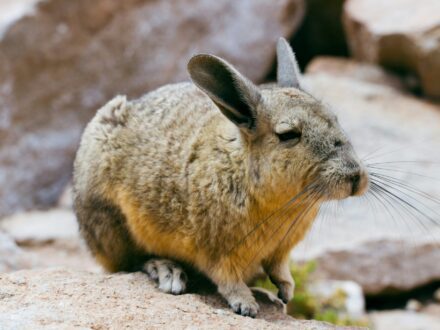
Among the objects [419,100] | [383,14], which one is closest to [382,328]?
[419,100]

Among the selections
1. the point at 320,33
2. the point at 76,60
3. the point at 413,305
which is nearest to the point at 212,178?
the point at 413,305

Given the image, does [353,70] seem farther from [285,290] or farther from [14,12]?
[285,290]

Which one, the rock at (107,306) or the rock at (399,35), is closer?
the rock at (107,306)

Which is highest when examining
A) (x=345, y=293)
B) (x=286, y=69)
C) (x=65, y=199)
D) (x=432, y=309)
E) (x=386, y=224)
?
(x=286, y=69)

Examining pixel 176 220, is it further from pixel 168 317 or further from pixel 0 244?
pixel 0 244

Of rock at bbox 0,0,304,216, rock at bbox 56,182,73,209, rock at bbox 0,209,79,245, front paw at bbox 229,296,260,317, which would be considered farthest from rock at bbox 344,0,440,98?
front paw at bbox 229,296,260,317

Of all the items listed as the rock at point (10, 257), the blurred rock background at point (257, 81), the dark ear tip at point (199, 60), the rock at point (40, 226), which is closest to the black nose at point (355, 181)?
the dark ear tip at point (199, 60)

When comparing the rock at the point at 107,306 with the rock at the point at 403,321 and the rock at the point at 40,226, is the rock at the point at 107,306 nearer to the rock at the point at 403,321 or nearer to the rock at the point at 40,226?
the rock at the point at 403,321
